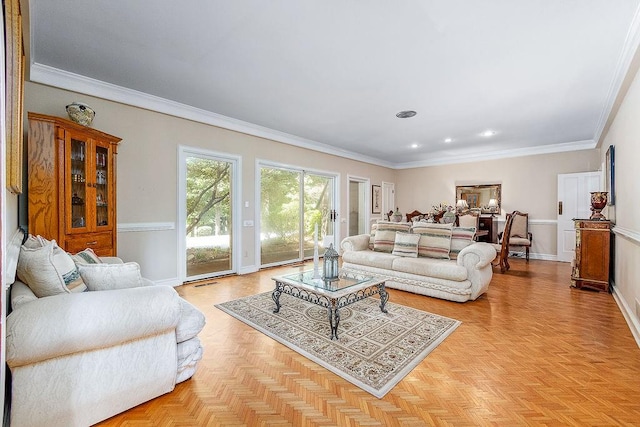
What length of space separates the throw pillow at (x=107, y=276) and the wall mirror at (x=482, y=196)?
24.5ft

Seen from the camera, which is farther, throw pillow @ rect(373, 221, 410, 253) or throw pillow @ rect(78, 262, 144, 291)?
throw pillow @ rect(373, 221, 410, 253)

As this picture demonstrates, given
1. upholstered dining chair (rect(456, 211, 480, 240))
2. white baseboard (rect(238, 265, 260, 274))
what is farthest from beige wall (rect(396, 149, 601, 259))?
white baseboard (rect(238, 265, 260, 274))

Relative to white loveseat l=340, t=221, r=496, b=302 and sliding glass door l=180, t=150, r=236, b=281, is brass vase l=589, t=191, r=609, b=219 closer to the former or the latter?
white loveseat l=340, t=221, r=496, b=302

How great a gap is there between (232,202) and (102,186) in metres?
1.94

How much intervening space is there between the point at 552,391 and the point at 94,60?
4788mm

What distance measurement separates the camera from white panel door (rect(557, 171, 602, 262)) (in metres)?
5.93

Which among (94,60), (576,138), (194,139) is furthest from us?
(576,138)

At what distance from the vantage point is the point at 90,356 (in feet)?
5.02

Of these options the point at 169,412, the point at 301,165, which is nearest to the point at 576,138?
the point at 301,165

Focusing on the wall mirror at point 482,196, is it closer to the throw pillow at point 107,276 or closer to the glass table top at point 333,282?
the glass table top at point 333,282

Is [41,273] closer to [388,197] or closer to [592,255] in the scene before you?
[592,255]

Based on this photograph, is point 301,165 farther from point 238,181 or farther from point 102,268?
point 102,268

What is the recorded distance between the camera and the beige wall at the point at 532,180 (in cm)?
623

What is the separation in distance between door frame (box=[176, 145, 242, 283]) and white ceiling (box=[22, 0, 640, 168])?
54cm
